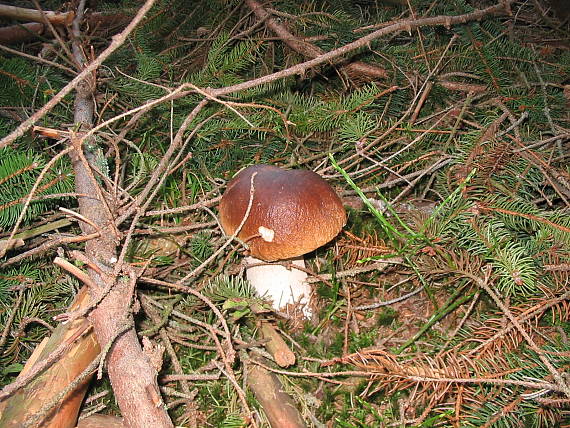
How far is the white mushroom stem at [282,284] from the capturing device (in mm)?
1930

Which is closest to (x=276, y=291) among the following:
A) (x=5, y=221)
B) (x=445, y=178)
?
(x=445, y=178)

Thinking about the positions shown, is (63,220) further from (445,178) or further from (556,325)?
(556,325)

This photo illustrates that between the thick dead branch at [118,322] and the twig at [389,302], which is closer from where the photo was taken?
the thick dead branch at [118,322]

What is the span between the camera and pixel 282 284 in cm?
194

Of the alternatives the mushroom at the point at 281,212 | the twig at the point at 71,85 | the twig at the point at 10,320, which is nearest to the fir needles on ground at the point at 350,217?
the twig at the point at 10,320

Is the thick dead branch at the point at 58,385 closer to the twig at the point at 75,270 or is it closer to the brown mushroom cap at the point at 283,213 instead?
the twig at the point at 75,270

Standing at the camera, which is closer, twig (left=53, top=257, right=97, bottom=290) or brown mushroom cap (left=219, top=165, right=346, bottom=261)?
twig (left=53, top=257, right=97, bottom=290)

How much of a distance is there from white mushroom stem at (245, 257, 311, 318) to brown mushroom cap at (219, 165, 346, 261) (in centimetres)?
24

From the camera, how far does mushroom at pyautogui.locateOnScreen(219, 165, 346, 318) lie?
1631 mm

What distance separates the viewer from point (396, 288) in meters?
2.03

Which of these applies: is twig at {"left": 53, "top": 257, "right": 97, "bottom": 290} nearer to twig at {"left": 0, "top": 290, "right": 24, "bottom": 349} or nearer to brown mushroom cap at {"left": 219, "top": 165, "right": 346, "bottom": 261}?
twig at {"left": 0, "top": 290, "right": 24, "bottom": 349}

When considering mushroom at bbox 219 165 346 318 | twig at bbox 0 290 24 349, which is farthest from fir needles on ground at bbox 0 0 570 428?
mushroom at bbox 219 165 346 318

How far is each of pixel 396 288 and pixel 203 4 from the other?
1889mm

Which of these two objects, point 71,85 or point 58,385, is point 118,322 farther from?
point 71,85
